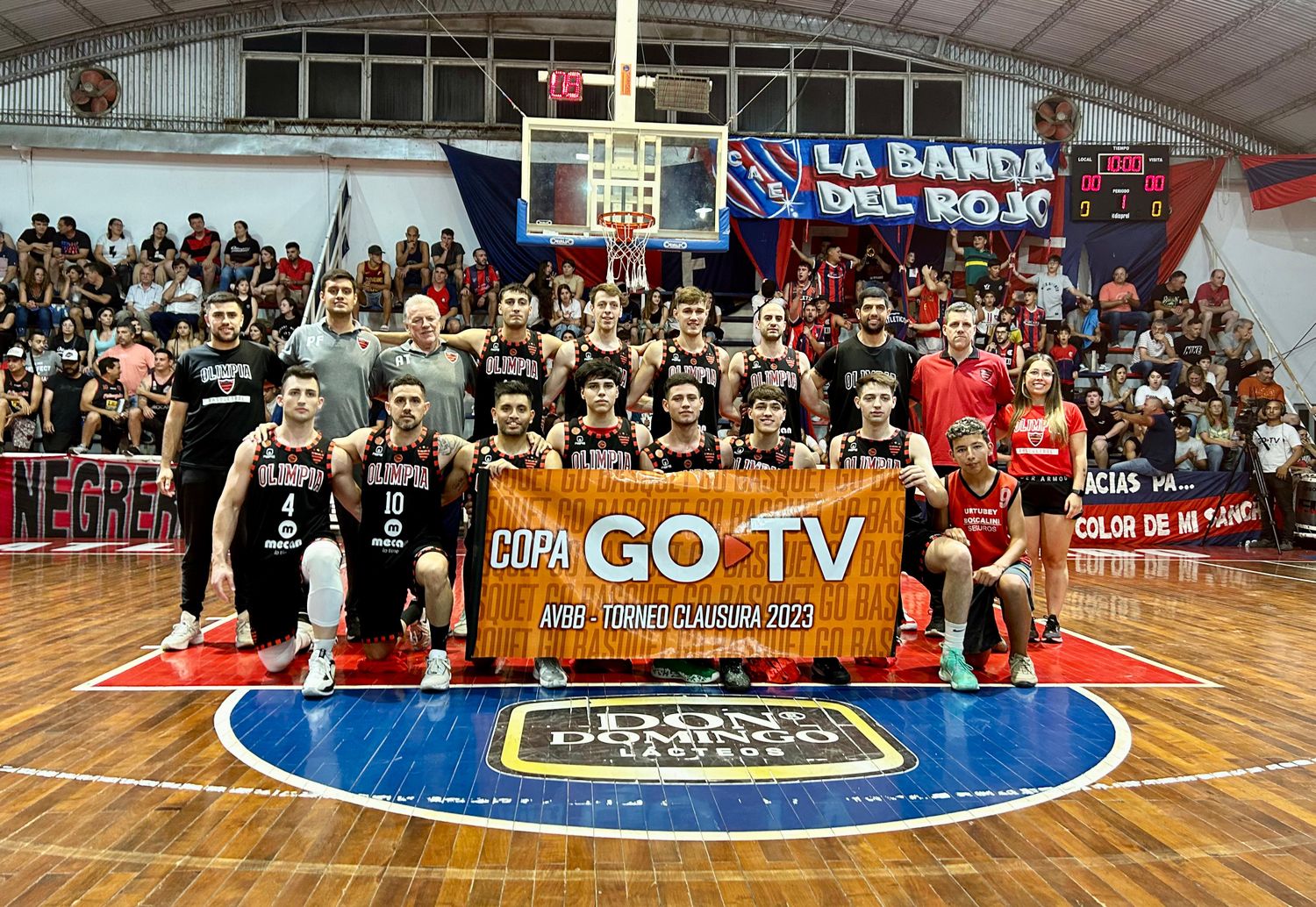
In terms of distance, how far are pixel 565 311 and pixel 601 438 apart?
30.2ft

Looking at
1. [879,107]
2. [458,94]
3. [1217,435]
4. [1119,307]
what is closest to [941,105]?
[879,107]

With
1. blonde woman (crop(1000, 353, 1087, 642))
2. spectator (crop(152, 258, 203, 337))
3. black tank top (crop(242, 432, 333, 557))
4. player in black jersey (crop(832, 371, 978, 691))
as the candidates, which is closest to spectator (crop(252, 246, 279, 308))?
spectator (crop(152, 258, 203, 337))

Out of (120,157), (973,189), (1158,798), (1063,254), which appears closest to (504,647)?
(1158,798)

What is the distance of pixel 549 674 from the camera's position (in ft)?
16.1

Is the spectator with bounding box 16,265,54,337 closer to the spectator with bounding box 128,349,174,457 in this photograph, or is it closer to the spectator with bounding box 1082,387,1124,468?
the spectator with bounding box 128,349,174,457

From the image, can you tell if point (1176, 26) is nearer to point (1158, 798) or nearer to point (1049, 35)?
point (1049, 35)

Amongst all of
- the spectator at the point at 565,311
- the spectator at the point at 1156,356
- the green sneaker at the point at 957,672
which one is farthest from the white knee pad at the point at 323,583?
the spectator at the point at 1156,356

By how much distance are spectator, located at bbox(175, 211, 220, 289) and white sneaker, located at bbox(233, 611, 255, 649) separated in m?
10.8

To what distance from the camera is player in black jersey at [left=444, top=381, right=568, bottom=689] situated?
4.91 metres

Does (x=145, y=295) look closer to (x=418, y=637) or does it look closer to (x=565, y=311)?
(x=565, y=311)

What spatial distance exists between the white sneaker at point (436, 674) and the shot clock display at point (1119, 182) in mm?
14510

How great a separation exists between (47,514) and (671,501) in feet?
30.4

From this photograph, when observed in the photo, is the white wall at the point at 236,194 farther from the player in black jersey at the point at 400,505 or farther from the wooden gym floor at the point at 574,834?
the wooden gym floor at the point at 574,834

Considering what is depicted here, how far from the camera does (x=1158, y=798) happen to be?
351cm
